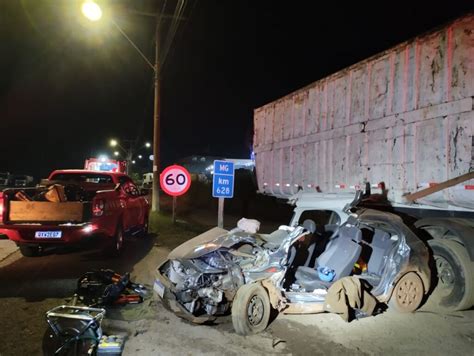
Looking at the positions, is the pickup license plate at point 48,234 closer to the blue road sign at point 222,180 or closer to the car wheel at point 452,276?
the blue road sign at point 222,180

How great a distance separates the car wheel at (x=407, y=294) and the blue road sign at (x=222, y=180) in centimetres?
390

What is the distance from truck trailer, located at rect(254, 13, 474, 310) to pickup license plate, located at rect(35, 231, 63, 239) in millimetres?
4184

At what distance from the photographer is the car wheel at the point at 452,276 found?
5.50m

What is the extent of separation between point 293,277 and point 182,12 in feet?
31.4

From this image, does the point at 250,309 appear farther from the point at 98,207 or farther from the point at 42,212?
the point at 42,212

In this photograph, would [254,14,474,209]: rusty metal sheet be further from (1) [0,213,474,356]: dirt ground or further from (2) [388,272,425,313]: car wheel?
(1) [0,213,474,356]: dirt ground

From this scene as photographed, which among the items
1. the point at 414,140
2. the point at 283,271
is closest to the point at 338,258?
the point at 283,271

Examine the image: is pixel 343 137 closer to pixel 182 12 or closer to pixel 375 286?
pixel 375 286

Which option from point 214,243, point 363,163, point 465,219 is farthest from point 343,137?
point 214,243

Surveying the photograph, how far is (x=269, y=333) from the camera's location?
4.72 meters

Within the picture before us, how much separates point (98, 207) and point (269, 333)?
4256 millimetres

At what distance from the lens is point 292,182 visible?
441 inches

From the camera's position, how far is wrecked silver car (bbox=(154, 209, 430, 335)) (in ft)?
15.8

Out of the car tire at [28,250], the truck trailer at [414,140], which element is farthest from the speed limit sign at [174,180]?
the car tire at [28,250]
